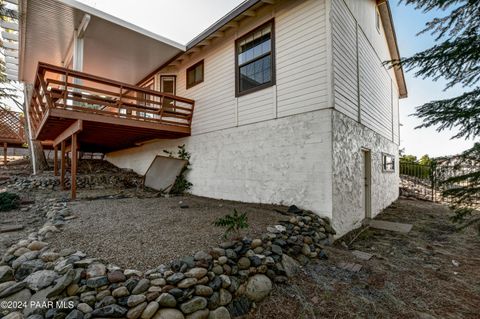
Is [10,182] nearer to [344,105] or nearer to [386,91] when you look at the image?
[344,105]

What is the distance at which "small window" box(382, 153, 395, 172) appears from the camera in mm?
7816

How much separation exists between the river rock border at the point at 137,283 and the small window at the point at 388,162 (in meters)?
6.40

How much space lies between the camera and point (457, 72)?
3084 mm

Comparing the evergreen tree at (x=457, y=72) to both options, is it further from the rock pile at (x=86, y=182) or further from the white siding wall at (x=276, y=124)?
the rock pile at (x=86, y=182)

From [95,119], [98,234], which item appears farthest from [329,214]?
Result: [95,119]

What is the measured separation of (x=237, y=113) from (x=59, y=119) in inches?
179

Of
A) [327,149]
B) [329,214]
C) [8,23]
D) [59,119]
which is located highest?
[8,23]

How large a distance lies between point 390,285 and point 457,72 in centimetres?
303

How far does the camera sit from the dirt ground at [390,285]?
2.50m

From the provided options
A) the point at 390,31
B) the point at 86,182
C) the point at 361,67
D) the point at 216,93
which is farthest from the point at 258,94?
the point at 390,31

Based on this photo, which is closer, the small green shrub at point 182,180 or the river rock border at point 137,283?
the river rock border at point 137,283

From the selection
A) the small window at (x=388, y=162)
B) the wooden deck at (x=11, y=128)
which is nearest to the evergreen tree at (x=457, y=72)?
the small window at (x=388, y=162)

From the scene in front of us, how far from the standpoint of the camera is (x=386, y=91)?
8758mm

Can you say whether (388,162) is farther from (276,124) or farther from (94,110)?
(94,110)
